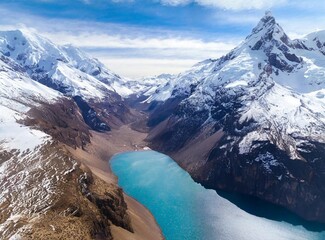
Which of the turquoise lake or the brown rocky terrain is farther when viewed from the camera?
the turquoise lake

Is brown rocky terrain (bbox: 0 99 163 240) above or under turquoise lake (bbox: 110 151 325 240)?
above

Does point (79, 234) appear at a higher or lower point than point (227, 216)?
higher

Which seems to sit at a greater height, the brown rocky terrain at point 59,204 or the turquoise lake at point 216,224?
the brown rocky terrain at point 59,204

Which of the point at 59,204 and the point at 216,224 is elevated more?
the point at 59,204

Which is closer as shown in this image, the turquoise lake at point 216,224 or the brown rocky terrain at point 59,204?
the brown rocky terrain at point 59,204

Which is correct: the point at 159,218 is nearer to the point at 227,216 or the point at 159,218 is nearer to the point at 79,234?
the point at 227,216

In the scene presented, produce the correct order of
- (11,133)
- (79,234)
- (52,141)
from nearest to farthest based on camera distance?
(79,234), (52,141), (11,133)

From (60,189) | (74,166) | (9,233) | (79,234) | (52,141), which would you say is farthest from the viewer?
(52,141)

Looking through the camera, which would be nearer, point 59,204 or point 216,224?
point 59,204

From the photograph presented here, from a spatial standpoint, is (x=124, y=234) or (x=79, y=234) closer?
(x=79, y=234)

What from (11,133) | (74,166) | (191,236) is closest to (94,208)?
(74,166)

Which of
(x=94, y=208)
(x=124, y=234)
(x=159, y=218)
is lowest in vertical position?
(x=159, y=218)
